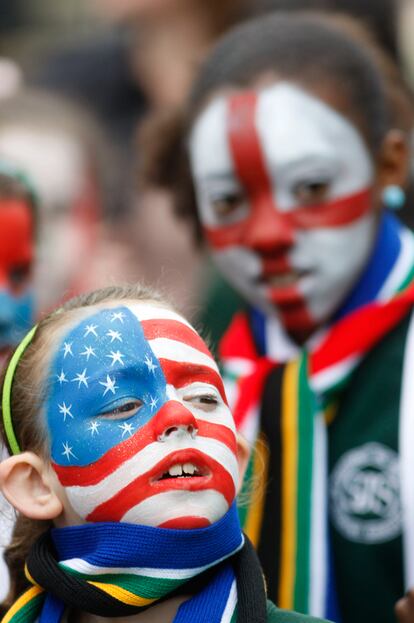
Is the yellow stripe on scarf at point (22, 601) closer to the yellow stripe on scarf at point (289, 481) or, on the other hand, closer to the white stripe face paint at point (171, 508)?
the white stripe face paint at point (171, 508)

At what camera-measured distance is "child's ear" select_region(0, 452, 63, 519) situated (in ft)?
7.45

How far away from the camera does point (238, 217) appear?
10.9 ft

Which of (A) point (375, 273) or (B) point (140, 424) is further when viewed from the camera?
(A) point (375, 273)

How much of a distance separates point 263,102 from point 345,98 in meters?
0.21

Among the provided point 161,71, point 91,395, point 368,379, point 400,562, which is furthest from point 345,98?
point 161,71

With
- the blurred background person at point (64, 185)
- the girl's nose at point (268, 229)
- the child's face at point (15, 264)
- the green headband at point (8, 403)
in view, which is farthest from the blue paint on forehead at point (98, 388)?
the blurred background person at point (64, 185)

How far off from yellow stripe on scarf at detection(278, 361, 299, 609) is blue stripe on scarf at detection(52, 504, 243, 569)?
840mm

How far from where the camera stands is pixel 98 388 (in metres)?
2.25

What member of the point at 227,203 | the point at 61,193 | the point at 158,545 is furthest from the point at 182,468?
the point at 61,193

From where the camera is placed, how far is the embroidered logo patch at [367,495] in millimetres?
2990

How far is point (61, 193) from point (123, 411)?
2.30 metres

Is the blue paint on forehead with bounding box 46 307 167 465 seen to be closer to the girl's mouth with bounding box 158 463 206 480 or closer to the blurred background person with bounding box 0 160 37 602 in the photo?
the girl's mouth with bounding box 158 463 206 480

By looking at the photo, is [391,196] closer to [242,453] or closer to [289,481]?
[289,481]

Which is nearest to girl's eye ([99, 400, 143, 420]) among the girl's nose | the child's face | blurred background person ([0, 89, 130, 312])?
the girl's nose
